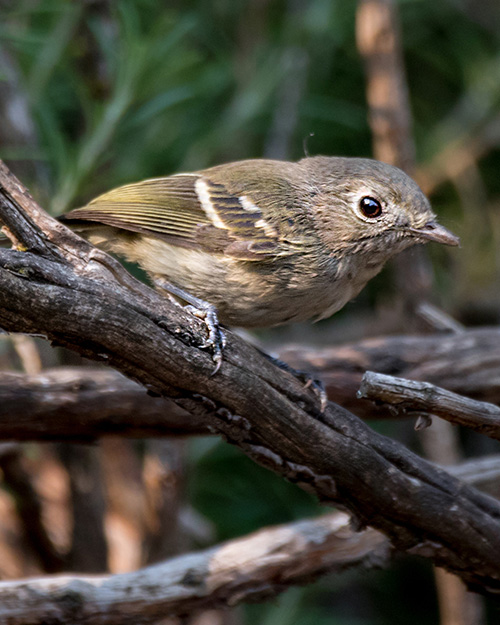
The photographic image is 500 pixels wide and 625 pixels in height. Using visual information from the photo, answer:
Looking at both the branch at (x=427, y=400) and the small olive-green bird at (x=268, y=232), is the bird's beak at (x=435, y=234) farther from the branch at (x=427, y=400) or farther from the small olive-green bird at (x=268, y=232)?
the branch at (x=427, y=400)

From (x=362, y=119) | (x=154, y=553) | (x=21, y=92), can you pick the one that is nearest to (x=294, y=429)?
(x=154, y=553)

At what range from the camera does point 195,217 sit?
321 cm

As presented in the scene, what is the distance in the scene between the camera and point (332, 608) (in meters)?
5.83

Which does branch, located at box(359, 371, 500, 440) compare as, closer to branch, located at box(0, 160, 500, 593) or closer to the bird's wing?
branch, located at box(0, 160, 500, 593)

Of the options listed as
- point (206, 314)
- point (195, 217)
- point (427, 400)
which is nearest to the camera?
point (427, 400)

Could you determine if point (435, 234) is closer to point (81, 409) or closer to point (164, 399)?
point (164, 399)

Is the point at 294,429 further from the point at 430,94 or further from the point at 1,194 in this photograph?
the point at 430,94

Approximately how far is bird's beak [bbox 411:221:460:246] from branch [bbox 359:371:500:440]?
851 mm

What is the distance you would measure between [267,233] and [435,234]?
0.73m

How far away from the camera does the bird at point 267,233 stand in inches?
117

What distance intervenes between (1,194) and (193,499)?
361cm

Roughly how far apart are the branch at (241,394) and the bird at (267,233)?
451 millimetres

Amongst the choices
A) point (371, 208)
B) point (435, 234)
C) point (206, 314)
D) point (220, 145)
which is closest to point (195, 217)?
point (206, 314)

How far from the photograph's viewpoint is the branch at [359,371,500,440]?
→ 7.75 ft
